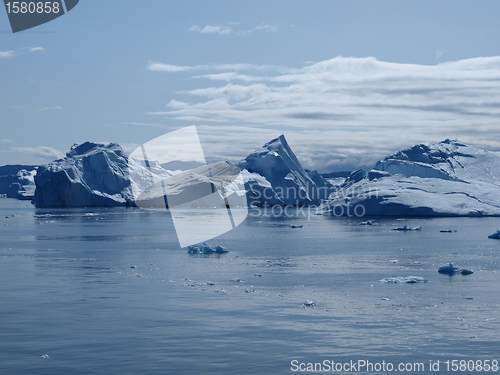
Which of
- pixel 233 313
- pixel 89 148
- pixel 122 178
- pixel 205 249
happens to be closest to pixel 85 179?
pixel 122 178

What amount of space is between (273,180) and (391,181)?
3804cm

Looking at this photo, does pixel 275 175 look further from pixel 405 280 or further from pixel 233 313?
pixel 233 313

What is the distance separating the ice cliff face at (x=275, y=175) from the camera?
8606cm

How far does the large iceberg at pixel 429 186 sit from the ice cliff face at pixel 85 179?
38.8 meters

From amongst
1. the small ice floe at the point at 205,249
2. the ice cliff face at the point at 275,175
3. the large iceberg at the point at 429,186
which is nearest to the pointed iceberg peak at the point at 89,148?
the ice cliff face at the point at 275,175

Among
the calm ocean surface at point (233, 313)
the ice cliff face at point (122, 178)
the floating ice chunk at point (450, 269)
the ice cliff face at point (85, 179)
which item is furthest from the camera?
the ice cliff face at point (122, 178)

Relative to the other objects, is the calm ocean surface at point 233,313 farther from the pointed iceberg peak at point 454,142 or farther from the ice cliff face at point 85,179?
the ice cliff face at point 85,179

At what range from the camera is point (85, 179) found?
82.4 m

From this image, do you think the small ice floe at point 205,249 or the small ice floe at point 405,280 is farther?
the small ice floe at point 205,249

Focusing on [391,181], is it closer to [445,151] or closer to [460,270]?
[445,151]

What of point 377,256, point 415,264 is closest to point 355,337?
A: point 415,264

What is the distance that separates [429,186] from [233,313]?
1801 inches

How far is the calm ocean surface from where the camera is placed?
838 centimetres

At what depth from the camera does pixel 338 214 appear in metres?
55.3
